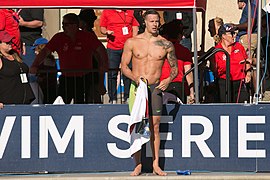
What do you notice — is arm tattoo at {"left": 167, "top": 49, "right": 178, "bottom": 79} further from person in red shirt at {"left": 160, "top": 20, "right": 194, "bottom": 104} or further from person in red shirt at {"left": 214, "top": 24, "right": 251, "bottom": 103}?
person in red shirt at {"left": 214, "top": 24, "right": 251, "bottom": 103}

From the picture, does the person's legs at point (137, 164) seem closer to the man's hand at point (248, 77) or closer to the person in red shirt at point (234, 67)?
the person in red shirt at point (234, 67)

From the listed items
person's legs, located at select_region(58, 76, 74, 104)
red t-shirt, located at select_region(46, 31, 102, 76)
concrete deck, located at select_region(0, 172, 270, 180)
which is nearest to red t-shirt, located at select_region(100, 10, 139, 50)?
red t-shirt, located at select_region(46, 31, 102, 76)

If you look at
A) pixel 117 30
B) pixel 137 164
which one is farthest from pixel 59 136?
pixel 117 30

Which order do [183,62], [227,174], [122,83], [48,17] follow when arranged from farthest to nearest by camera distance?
[48,17], [122,83], [183,62], [227,174]

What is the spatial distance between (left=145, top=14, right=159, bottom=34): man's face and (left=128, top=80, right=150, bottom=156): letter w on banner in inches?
29.0

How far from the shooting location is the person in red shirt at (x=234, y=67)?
15.0 metres

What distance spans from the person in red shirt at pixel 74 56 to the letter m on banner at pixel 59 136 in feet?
6.37

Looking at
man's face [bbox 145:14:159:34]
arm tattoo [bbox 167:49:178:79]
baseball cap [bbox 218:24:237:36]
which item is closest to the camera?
man's face [bbox 145:14:159:34]

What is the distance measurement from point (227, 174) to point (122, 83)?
3.49 m

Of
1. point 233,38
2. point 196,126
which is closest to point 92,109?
point 196,126

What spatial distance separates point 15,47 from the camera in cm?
1536

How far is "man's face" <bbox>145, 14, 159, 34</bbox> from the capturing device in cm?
1257

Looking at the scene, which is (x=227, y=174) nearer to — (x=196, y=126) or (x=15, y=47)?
(x=196, y=126)

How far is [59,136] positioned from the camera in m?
12.9
